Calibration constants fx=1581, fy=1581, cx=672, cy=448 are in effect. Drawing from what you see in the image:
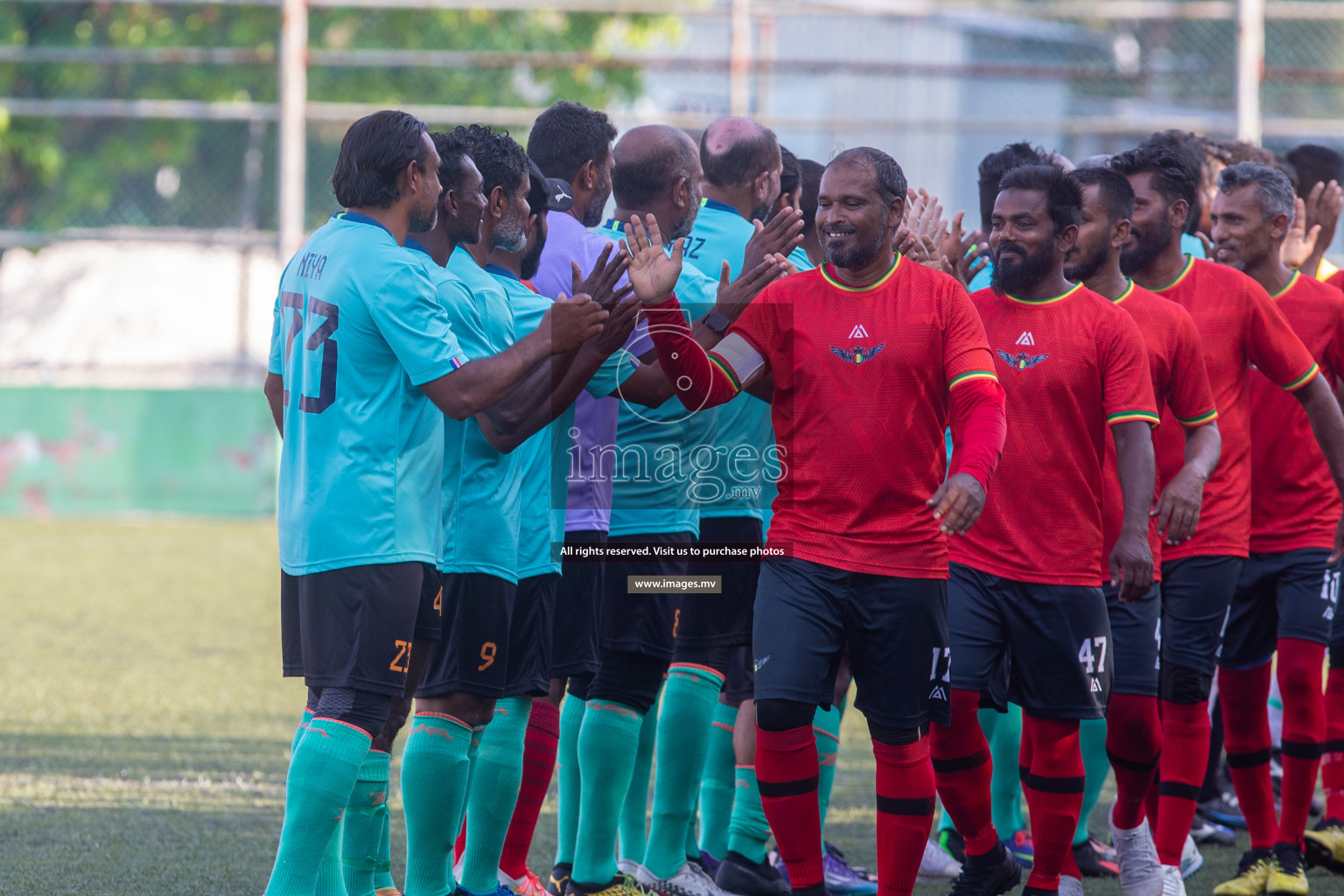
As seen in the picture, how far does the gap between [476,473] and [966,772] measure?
185 centimetres

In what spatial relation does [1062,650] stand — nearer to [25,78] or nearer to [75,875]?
[75,875]

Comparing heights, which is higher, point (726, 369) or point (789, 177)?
point (789, 177)

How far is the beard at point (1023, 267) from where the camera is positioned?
5164 mm

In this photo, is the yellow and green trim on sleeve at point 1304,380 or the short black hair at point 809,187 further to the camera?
the short black hair at point 809,187

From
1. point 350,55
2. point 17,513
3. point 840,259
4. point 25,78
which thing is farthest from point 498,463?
point 25,78

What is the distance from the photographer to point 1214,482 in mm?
5688

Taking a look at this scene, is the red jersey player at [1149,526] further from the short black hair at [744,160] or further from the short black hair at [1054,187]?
the short black hair at [744,160]

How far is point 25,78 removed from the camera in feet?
63.1

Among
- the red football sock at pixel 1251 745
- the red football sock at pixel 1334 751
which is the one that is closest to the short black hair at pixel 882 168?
the red football sock at pixel 1251 745

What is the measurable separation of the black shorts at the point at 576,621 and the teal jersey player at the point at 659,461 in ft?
1.08

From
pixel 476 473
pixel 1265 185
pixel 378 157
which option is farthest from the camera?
pixel 1265 185

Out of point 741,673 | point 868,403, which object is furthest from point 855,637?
point 741,673

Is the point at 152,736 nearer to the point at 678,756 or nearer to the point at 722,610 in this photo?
the point at 678,756

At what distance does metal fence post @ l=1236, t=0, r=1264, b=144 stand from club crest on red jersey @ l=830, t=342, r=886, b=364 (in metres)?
10.3
